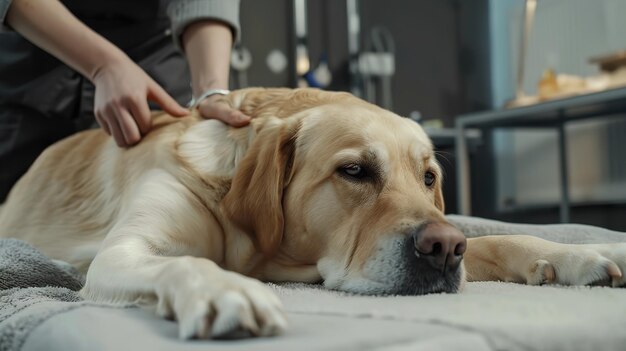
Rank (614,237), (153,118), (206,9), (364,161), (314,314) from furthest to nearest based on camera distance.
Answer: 1. (206,9)
2. (153,118)
3. (614,237)
4. (364,161)
5. (314,314)

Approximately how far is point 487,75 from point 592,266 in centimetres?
476

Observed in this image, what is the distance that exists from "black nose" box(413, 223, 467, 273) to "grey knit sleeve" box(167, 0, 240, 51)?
1.27 m

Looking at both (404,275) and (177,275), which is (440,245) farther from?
(177,275)

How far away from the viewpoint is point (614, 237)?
159 cm

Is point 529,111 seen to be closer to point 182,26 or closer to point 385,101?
point 385,101

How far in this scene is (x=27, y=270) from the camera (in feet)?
4.19

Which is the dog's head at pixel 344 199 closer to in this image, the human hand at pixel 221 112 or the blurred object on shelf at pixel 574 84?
the human hand at pixel 221 112

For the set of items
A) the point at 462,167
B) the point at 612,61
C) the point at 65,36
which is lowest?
the point at 462,167

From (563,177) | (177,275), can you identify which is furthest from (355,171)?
(563,177)

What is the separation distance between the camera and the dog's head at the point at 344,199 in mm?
1086

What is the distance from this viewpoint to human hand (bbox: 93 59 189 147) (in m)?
1.58

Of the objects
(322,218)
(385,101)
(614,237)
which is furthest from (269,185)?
(385,101)

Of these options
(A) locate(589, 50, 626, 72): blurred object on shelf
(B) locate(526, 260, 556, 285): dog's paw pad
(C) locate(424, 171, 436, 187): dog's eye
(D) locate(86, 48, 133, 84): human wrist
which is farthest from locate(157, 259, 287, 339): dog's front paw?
(A) locate(589, 50, 626, 72): blurred object on shelf

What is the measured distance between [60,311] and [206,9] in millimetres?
1380
